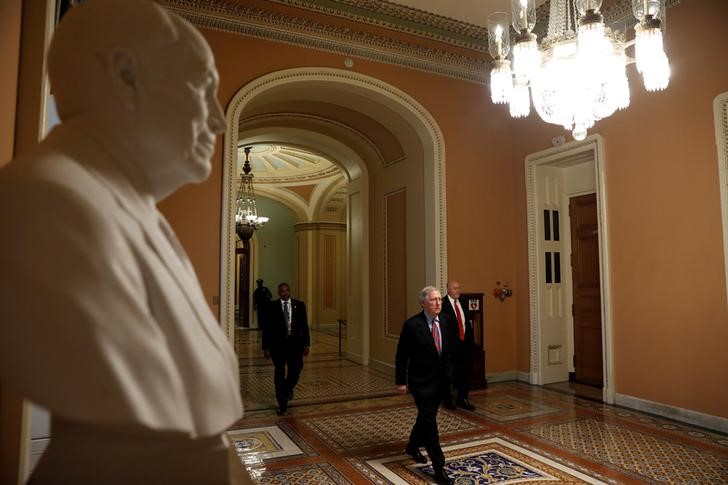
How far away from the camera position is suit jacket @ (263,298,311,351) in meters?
5.43

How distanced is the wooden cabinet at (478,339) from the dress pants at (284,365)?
7.76ft

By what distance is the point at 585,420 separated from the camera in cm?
495

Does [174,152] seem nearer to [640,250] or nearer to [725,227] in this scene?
[725,227]

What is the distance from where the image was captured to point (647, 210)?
5.28 metres

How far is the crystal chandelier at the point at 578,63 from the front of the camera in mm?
3199

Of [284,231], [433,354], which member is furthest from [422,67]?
[284,231]

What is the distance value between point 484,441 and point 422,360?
4.18 feet

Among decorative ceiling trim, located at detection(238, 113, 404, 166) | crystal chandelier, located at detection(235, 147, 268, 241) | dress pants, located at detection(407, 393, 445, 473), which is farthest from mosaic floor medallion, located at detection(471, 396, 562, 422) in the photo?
crystal chandelier, located at detection(235, 147, 268, 241)

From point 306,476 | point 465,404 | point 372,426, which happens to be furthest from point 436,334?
point 465,404

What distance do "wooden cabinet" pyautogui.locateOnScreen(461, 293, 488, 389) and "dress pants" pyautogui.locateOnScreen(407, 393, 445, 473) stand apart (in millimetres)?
2986

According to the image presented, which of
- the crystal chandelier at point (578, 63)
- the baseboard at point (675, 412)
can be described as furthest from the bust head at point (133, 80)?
the baseboard at point (675, 412)

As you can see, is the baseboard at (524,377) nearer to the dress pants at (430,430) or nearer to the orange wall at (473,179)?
the orange wall at (473,179)

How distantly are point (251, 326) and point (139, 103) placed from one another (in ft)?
51.1

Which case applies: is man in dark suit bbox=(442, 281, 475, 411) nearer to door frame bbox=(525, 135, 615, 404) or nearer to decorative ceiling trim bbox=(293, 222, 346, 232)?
door frame bbox=(525, 135, 615, 404)
